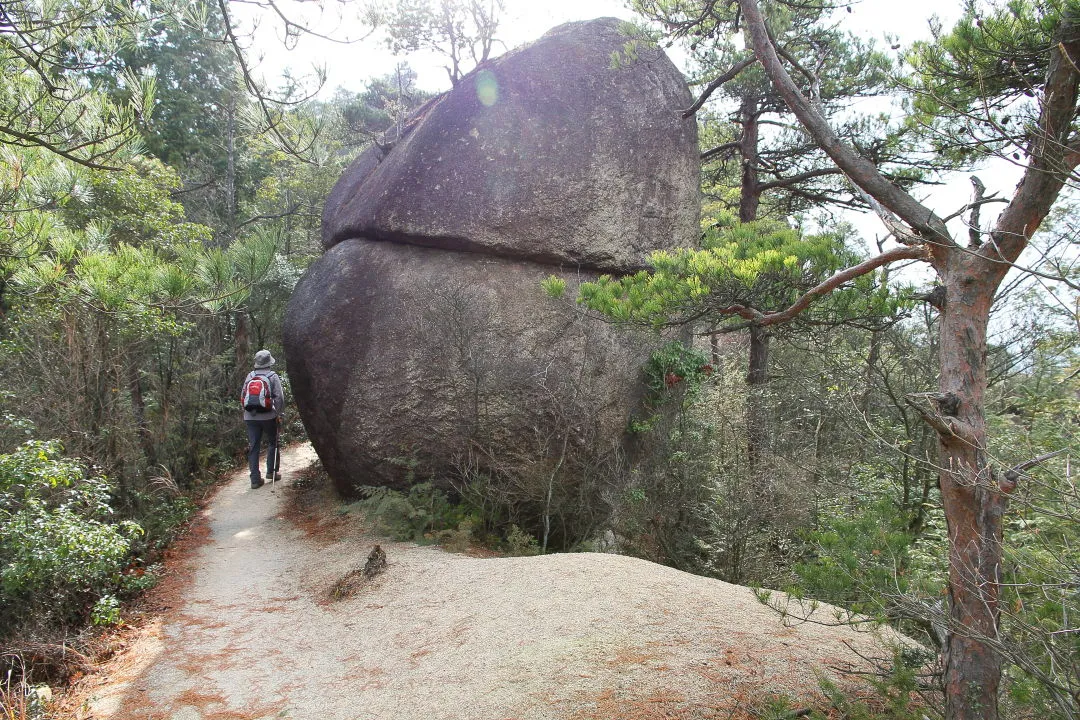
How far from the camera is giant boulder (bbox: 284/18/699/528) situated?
27.4 feet

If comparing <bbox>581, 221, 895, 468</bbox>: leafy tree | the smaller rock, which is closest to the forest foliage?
<bbox>581, 221, 895, 468</bbox>: leafy tree

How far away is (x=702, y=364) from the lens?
9.34 metres

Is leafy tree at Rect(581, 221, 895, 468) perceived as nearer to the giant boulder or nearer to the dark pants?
the giant boulder

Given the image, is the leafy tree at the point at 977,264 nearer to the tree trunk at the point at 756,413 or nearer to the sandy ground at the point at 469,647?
the sandy ground at the point at 469,647

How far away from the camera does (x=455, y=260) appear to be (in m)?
8.80

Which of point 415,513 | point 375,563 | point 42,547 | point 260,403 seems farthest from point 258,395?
point 42,547

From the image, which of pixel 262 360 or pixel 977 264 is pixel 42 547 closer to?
pixel 262 360

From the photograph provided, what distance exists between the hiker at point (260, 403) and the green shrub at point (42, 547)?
13.6ft

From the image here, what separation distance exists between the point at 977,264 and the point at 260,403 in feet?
29.5

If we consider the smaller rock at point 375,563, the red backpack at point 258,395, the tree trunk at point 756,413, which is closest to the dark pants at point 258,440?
the red backpack at point 258,395

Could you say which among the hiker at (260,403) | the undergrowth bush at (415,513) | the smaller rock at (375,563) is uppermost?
the hiker at (260,403)

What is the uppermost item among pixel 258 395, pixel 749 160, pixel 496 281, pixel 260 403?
pixel 749 160

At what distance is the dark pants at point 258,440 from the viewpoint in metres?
10.0

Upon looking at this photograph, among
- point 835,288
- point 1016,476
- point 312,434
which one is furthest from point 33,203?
point 1016,476
